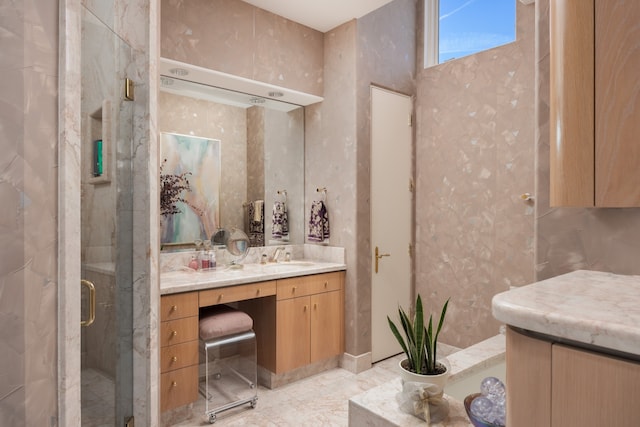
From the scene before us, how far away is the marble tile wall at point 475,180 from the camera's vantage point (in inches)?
114

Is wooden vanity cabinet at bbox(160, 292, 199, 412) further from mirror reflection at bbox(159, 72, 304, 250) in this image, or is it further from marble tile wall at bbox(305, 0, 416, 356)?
marble tile wall at bbox(305, 0, 416, 356)

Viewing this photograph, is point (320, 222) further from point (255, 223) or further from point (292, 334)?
point (292, 334)

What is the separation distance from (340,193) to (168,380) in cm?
187

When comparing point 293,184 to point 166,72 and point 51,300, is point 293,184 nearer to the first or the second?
point 166,72

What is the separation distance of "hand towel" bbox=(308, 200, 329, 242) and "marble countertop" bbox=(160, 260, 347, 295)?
0.23 metres

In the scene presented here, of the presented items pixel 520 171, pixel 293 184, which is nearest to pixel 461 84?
pixel 520 171

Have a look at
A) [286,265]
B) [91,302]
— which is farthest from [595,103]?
[286,265]

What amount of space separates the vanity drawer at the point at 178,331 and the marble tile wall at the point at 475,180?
2.11 m

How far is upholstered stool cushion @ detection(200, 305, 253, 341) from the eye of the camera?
2387mm

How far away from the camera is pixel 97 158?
4.65 ft

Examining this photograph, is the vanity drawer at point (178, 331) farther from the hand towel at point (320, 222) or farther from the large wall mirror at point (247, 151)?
the hand towel at point (320, 222)

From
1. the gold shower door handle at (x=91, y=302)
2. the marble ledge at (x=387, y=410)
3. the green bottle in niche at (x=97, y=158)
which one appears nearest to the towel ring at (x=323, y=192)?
Result: the marble ledge at (x=387, y=410)

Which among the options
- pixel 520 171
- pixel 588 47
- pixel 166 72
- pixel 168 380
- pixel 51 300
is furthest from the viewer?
pixel 520 171

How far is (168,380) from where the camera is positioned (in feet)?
7.36
